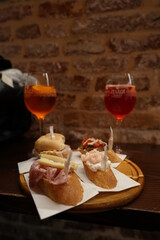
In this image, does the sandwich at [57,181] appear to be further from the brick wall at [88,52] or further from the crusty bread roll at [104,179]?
the brick wall at [88,52]

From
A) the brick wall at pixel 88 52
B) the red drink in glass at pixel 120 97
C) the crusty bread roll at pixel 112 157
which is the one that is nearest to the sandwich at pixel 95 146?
the crusty bread roll at pixel 112 157

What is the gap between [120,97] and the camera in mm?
1129

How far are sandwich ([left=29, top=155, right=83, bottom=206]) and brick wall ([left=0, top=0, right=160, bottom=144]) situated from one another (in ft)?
3.44

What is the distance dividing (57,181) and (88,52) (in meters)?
1.29

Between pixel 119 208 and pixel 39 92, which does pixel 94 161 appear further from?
pixel 39 92

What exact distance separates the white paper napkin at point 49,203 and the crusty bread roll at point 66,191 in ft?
0.04

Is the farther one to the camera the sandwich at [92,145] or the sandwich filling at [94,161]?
the sandwich at [92,145]

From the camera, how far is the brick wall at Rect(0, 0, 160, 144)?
1574 mm

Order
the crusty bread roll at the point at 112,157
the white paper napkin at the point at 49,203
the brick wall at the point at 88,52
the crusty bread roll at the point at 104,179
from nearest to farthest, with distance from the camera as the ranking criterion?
the white paper napkin at the point at 49,203 < the crusty bread roll at the point at 104,179 < the crusty bread roll at the point at 112,157 < the brick wall at the point at 88,52

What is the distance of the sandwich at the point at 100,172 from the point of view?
0.74m

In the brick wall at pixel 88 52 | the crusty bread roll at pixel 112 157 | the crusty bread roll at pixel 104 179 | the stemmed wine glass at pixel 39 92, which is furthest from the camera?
the brick wall at pixel 88 52

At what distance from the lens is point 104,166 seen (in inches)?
30.2

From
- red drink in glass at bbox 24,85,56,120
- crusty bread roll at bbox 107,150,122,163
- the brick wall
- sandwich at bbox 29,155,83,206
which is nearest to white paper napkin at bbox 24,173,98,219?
sandwich at bbox 29,155,83,206

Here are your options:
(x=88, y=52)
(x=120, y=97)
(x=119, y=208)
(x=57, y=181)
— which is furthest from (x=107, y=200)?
(x=88, y=52)
